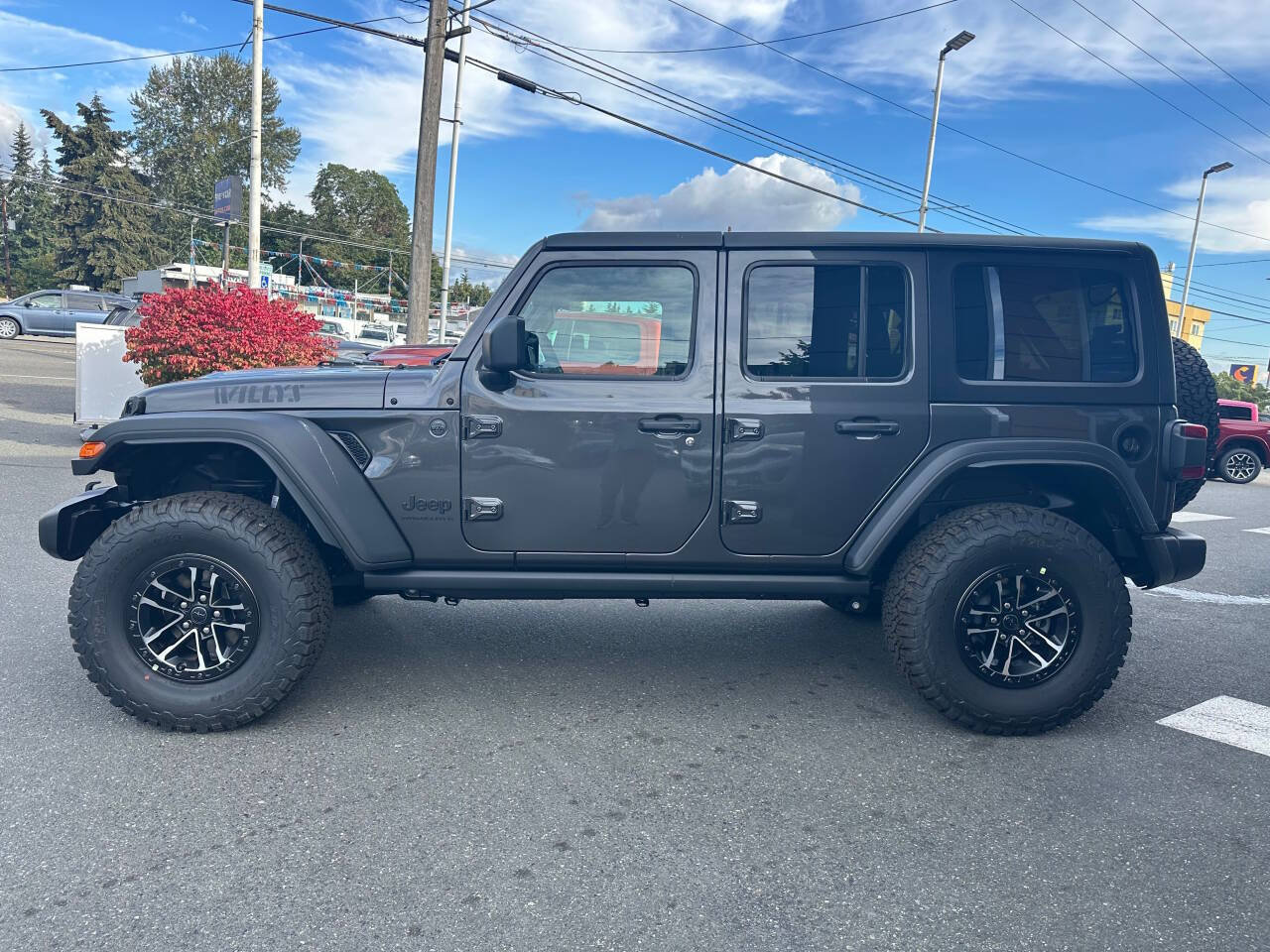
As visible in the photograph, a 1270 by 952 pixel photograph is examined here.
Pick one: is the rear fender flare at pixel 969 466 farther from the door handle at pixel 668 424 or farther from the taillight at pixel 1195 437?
the door handle at pixel 668 424

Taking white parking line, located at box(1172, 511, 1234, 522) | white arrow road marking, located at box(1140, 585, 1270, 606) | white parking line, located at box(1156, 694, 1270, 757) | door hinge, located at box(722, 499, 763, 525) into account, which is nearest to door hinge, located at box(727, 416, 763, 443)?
door hinge, located at box(722, 499, 763, 525)

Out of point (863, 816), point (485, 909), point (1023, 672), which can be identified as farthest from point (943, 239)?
point (485, 909)

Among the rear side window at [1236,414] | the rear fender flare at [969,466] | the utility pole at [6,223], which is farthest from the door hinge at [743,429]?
the utility pole at [6,223]

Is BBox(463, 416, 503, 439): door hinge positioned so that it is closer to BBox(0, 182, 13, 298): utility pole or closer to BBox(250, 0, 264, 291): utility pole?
BBox(250, 0, 264, 291): utility pole

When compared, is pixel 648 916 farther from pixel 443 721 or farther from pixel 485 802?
pixel 443 721

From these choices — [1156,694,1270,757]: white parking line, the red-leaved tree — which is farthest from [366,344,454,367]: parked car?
[1156,694,1270,757]: white parking line

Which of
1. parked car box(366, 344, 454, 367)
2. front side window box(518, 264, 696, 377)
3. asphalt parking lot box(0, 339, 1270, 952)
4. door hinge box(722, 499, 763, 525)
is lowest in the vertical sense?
asphalt parking lot box(0, 339, 1270, 952)

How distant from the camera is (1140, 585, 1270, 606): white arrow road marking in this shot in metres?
6.38

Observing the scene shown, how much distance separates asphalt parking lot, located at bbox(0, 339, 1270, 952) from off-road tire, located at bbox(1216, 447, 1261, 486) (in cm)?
1537

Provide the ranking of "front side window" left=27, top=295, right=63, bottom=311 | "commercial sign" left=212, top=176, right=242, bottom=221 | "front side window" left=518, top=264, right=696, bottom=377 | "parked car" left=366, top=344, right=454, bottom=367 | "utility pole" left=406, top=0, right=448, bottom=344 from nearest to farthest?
1. "front side window" left=518, top=264, right=696, bottom=377
2. "parked car" left=366, top=344, right=454, bottom=367
3. "utility pole" left=406, top=0, right=448, bottom=344
4. "commercial sign" left=212, top=176, right=242, bottom=221
5. "front side window" left=27, top=295, right=63, bottom=311

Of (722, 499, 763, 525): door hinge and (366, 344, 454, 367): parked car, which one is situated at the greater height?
(366, 344, 454, 367): parked car

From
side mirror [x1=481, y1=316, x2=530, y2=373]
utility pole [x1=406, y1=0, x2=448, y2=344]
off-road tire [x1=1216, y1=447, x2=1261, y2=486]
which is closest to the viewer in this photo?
side mirror [x1=481, y1=316, x2=530, y2=373]

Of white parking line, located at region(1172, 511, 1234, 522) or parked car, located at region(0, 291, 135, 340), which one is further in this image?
parked car, located at region(0, 291, 135, 340)

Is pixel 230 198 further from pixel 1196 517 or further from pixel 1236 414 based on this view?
pixel 1236 414
